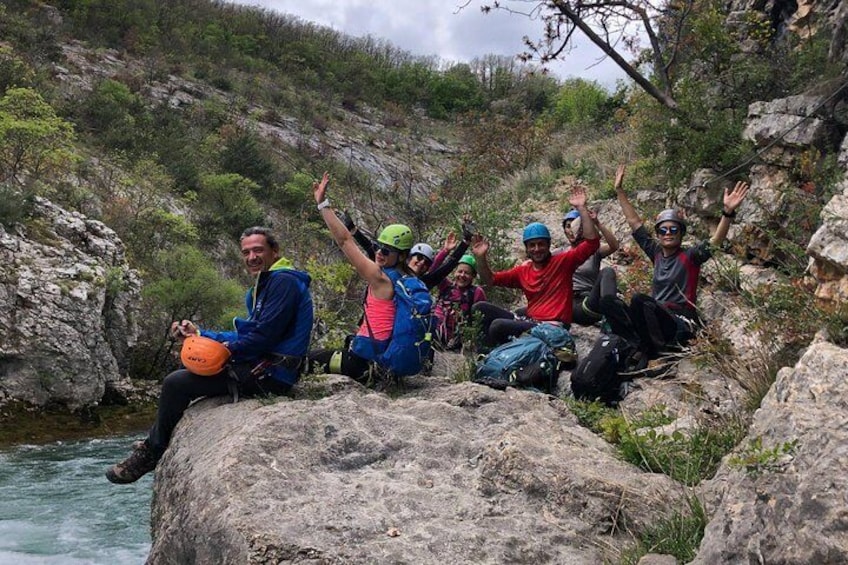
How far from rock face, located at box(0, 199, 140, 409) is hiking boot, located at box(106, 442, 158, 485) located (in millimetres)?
5828

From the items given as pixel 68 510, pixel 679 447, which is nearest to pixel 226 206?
pixel 68 510

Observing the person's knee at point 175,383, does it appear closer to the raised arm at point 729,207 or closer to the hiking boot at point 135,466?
the hiking boot at point 135,466

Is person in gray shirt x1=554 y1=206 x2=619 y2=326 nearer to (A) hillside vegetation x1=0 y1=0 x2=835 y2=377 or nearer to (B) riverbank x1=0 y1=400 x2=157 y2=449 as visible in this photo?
(A) hillside vegetation x1=0 y1=0 x2=835 y2=377

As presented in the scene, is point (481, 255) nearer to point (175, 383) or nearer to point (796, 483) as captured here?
point (175, 383)

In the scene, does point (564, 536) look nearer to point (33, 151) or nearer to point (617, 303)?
point (617, 303)

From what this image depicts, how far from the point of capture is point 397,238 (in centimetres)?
498

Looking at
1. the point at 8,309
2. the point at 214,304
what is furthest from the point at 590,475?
the point at 214,304

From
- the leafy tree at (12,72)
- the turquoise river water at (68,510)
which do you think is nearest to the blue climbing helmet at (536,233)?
the turquoise river water at (68,510)

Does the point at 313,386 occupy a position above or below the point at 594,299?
below

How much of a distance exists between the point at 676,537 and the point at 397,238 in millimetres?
2746

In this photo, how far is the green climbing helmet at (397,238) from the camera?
497 cm

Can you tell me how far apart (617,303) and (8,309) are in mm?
8539

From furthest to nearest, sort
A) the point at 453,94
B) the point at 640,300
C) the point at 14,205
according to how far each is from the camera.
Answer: the point at 453,94 < the point at 14,205 < the point at 640,300

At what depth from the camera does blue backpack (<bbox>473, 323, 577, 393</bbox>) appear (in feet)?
17.8
